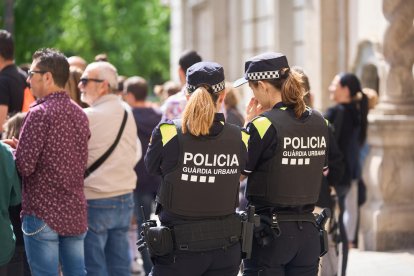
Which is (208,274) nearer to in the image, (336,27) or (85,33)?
(336,27)

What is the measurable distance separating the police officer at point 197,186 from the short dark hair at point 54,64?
1200 mm

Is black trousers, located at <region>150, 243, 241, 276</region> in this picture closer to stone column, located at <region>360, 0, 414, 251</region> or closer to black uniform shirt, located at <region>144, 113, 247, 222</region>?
black uniform shirt, located at <region>144, 113, 247, 222</region>

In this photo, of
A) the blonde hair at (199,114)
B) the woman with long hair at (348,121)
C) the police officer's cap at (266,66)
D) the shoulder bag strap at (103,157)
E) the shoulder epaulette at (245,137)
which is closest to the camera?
the blonde hair at (199,114)

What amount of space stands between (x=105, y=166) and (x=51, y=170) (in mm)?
980

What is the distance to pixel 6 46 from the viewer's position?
7.09 metres

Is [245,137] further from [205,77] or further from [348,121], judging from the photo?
[348,121]

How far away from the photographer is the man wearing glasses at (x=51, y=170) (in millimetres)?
5512

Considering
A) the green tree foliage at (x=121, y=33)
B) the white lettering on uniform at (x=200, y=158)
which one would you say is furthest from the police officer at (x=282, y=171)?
the green tree foliage at (x=121, y=33)

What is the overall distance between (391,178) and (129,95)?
293 centimetres

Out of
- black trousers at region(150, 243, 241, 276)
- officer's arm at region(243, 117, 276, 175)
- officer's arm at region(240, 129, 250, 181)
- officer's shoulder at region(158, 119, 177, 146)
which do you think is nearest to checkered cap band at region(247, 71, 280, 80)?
officer's arm at region(243, 117, 276, 175)

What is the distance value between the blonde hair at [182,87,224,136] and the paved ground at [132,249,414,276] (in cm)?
395

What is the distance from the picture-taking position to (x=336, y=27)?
13133 mm

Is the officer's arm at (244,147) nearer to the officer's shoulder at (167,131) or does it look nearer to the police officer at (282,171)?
the police officer at (282,171)

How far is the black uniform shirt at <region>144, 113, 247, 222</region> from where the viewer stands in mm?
4801
